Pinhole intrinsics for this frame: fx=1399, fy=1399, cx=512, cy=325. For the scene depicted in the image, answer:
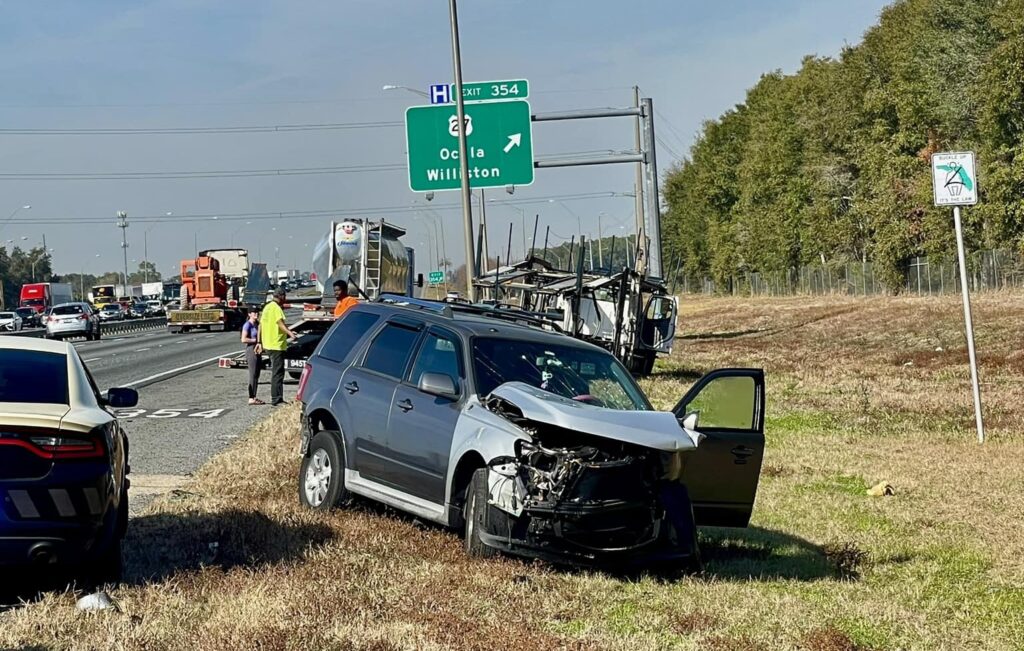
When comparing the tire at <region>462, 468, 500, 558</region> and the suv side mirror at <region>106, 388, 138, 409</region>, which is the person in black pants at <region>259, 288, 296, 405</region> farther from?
the tire at <region>462, 468, 500, 558</region>

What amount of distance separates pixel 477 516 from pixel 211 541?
6.42 ft

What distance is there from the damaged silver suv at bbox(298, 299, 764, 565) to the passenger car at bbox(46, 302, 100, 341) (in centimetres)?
4685

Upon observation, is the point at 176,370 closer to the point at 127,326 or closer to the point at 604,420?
the point at 604,420

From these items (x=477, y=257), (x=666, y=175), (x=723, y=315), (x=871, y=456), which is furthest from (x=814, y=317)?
(x=666, y=175)

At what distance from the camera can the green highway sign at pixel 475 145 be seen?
105 feet

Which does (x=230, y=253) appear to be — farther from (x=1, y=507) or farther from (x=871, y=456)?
(x=1, y=507)

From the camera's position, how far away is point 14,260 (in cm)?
18400

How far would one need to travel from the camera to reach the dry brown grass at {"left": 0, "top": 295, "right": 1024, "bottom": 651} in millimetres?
6918

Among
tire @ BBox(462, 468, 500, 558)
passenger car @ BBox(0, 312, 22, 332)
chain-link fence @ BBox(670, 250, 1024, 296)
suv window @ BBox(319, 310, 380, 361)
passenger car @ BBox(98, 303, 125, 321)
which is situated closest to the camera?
tire @ BBox(462, 468, 500, 558)

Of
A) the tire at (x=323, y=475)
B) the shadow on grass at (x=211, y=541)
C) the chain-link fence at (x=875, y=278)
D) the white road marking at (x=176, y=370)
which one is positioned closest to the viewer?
the shadow on grass at (x=211, y=541)

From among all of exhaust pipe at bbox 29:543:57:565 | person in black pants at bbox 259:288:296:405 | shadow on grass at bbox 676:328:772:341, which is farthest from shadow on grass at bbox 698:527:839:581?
shadow on grass at bbox 676:328:772:341

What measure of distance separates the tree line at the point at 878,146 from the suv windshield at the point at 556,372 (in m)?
26.6

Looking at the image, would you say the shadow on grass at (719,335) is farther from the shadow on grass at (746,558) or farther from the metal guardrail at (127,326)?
the shadow on grass at (746,558)

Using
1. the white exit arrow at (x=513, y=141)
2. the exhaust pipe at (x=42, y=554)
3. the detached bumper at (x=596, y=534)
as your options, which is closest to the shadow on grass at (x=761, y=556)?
the detached bumper at (x=596, y=534)
